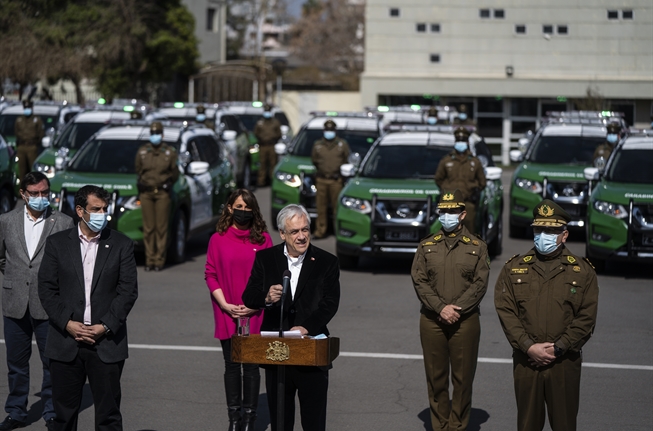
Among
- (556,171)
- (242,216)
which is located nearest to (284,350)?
(242,216)

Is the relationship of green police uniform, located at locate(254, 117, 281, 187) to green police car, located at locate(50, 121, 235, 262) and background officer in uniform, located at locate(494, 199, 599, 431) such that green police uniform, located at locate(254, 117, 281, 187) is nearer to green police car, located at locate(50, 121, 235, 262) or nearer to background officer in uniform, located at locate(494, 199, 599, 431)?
green police car, located at locate(50, 121, 235, 262)

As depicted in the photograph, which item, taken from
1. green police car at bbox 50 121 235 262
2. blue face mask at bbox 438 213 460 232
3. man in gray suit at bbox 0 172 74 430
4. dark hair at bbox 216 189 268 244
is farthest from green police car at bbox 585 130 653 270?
man in gray suit at bbox 0 172 74 430

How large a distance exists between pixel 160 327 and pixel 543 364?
5.91 meters

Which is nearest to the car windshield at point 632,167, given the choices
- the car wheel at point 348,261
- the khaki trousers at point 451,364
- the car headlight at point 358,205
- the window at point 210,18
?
the car headlight at point 358,205

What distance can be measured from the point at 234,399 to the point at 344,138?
41.6 ft

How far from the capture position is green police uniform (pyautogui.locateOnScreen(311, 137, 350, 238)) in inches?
696

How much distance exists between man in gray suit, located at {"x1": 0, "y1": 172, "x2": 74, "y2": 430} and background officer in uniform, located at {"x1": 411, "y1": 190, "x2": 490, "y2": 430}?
271 cm

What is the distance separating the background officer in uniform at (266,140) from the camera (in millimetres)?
25234

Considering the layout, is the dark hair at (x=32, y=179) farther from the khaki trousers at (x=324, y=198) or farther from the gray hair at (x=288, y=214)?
the khaki trousers at (x=324, y=198)

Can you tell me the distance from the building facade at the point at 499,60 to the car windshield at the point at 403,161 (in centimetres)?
2130

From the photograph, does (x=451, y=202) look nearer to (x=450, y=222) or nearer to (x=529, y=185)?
(x=450, y=222)

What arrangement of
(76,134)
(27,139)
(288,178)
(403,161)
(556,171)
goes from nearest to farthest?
(403,161), (556,171), (288,178), (76,134), (27,139)

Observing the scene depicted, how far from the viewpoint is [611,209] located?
14422 millimetres

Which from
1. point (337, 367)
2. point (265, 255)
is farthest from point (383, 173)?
point (265, 255)
